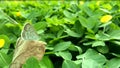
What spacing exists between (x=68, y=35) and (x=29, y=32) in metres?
0.31

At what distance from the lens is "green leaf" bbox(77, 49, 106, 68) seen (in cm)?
125

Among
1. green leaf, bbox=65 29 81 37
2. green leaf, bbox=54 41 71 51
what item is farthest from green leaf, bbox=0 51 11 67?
green leaf, bbox=65 29 81 37

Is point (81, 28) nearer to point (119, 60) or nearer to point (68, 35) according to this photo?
point (68, 35)

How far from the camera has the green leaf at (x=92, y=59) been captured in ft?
4.11

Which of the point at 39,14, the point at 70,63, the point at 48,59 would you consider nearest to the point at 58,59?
the point at 48,59

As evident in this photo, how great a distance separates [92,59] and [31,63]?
290 millimetres

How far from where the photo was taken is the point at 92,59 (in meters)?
1.32

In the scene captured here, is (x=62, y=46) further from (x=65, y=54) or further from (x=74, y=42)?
(x=74, y=42)

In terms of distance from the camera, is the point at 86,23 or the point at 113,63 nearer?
the point at 113,63

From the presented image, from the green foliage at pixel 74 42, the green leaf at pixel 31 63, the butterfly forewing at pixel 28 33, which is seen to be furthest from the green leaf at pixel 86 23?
the green leaf at pixel 31 63

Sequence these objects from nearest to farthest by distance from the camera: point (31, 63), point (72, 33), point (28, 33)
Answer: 1. point (31, 63)
2. point (28, 33)
3. point (72, 33)

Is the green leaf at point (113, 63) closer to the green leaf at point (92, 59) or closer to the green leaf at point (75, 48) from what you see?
the green leaf at point (92, 59)

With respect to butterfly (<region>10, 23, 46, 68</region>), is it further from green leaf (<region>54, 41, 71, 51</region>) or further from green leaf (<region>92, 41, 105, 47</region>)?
green leaf (<region>92, 41, 105, 47</region>)

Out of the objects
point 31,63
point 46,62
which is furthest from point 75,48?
point 31,63
